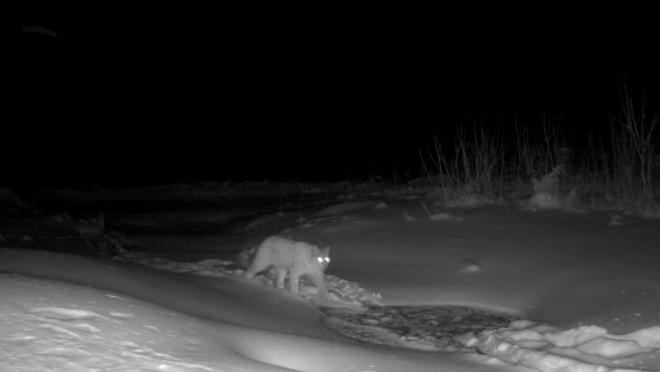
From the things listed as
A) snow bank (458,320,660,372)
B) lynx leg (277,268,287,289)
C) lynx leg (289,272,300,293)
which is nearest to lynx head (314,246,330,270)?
lynx leg (289,272,300,293)

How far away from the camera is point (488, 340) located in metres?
5.32

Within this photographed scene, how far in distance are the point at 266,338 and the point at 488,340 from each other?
195cm

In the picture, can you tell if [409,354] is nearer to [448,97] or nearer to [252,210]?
[252,210]

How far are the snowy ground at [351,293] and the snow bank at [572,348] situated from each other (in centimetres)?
2

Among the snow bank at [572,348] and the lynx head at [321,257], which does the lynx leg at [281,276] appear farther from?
the snow bank at [572,348]

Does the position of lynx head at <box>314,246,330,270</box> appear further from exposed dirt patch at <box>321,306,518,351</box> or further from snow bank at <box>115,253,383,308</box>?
exposed dirt patch at <box>321,306,518,351</box>

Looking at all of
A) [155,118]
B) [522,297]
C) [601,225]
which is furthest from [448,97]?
[522,297]

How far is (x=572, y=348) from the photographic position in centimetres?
491

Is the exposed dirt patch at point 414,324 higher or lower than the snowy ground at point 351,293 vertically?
lower

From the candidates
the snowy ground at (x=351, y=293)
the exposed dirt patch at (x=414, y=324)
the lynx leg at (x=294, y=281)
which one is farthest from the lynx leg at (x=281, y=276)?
the exposed dirt patch at (x=414, y=324)

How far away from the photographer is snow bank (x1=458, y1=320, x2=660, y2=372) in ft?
A: 14.5

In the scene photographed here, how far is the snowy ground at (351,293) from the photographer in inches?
141

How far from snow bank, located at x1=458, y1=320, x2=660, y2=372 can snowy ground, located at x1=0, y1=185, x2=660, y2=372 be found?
0.02 m

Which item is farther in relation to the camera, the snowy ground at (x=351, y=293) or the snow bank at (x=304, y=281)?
the snow bank at (x=304, y=281)
